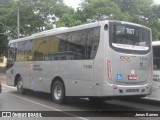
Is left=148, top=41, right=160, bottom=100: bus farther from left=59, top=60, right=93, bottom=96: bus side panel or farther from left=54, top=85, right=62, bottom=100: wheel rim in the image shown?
left=54, top=85, right=62, bottom=100: wheel rim

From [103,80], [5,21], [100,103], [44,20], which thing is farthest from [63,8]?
[103,80]

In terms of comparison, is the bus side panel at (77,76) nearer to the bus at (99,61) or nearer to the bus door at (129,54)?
the bus at (99,61)

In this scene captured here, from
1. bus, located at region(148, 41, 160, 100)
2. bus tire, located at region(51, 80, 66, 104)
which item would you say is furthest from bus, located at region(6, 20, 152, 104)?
bus, located at region(148, 41, 160, 100)

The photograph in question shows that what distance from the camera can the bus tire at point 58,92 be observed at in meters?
14.2

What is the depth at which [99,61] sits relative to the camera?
12.0m

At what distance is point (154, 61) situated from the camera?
46.6 ft

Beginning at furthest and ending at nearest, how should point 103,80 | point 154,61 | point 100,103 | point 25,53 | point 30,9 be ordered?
1. point 30,9
2. point 25,53
3. point 100,103
4. point 154,61
5. point 103,80

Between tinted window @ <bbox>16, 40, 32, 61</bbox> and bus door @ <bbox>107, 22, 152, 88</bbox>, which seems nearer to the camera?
bus door @ <bbox>107, 22, 152, 88</bbox>

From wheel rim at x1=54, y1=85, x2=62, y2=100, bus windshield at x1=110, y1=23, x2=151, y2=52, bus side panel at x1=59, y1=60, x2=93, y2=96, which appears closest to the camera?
bus windshield at x1=110, y1=23, x2=151, y2=52

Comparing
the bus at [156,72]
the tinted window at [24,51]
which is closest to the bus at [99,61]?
the bus at [156,72]

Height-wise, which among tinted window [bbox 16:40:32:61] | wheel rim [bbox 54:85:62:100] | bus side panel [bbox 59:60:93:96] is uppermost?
tinted window [bbox 16:40:32:61]

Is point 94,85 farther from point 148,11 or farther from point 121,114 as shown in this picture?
point 148,11

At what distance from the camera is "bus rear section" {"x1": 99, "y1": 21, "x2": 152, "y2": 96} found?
1194 centimetres

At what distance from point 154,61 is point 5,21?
34334 mm
